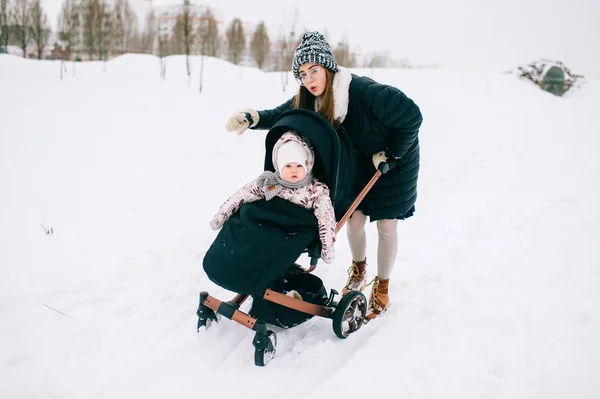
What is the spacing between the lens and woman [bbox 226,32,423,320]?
88.8 inches

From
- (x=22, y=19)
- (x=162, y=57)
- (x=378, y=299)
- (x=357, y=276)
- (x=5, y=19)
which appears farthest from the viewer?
(x=22, y=19)

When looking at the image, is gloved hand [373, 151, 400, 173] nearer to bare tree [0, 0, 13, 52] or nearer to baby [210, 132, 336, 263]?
baby [210, 132, 336, 263]

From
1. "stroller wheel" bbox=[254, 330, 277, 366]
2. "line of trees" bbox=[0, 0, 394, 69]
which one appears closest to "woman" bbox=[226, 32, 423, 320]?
"stroller wheel" bbox=[254, 330, 277, 366]

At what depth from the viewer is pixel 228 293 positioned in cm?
291

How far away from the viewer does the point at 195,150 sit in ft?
22.7

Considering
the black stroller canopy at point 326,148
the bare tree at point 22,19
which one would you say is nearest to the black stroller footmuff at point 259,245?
the black stroller canopy at point 326,148

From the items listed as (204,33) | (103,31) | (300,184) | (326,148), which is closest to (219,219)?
(300,184)

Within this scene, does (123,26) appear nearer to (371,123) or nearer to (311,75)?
(311,75)

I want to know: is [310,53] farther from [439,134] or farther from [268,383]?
[439,134]

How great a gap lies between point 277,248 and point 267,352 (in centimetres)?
62

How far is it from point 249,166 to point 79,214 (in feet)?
9.27

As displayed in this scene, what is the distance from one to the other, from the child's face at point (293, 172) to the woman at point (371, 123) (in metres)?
Result: 0.39

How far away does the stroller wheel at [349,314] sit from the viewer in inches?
90.7

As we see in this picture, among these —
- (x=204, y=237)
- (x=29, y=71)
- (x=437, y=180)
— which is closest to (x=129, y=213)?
(x=204, y=237)
